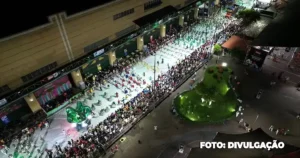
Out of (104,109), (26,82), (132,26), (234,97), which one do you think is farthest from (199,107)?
(26,82)

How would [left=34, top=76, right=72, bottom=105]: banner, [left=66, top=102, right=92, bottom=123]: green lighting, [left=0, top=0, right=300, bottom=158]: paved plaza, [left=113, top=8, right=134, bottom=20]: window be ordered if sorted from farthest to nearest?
1. [left=113, top=8, right=134, bottom=20]: window
2. [left=34, top=76, right=72, bottom=105]: banner
3. [left=66, top=102, right=92, bottom=123]: green lighting
4. [left=0, top=0, right=300, bottom=158]: paved plaza

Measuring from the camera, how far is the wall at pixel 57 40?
80.7ft

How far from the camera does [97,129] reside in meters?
27.6

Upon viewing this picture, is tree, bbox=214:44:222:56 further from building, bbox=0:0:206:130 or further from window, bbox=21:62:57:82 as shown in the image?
window, bbox=21:62:57:82

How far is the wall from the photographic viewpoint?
24609mm

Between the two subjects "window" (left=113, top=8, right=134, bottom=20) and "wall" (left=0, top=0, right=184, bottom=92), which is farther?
"window" (left=113, top=8, right=134, bottom=20)

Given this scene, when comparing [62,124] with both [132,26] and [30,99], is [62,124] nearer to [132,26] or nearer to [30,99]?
[30,99]

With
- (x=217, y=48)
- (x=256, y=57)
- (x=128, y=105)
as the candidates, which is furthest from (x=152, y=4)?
(x=256, y=57)

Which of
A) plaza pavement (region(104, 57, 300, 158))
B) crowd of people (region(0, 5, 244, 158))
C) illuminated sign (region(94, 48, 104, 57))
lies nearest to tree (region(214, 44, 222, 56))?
crowd of people (region(0, 5, 244, 158))

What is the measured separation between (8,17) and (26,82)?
777cm

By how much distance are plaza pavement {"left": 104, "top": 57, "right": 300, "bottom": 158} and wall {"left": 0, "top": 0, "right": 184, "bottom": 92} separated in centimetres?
1373

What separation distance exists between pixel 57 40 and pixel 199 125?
21.4 m

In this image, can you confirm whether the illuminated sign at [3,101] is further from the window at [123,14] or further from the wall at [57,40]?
the window at [123,14]

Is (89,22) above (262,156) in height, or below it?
above
